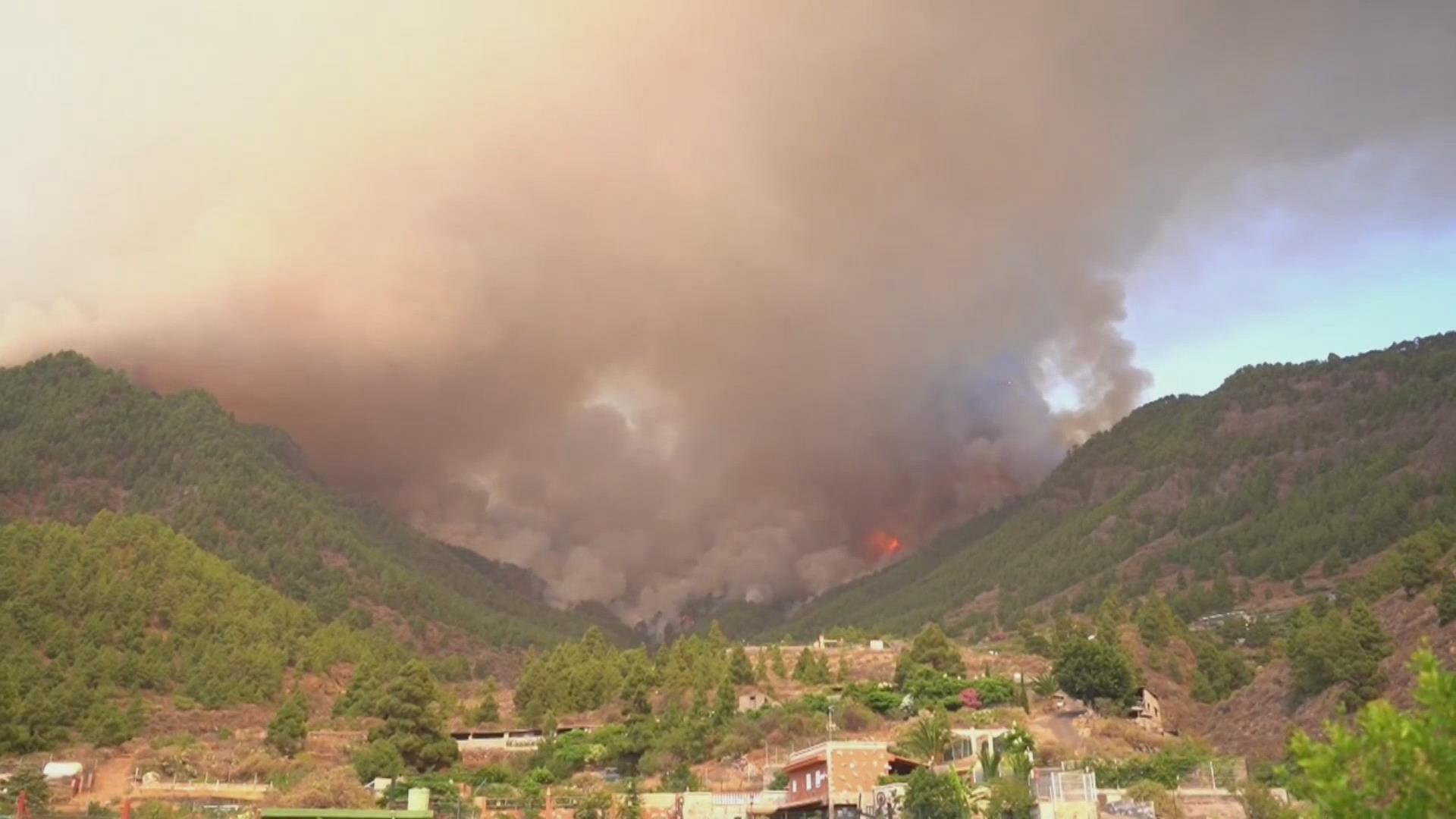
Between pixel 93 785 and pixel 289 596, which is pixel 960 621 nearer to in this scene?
pixel 289 596

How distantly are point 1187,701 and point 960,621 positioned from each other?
9718 centimetres

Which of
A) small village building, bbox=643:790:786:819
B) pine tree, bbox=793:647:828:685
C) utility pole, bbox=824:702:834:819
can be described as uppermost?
pine tree, bbox=793:647:828:685

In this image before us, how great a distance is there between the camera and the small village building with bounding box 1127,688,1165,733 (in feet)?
267

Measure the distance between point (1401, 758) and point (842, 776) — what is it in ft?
136

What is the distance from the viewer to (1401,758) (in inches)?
522

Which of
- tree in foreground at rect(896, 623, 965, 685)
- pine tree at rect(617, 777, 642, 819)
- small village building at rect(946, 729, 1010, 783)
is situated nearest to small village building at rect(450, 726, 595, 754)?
tree in foreground at rect(896, 623, 965, 685)

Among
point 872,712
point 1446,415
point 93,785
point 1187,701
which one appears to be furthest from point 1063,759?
point 1446,415

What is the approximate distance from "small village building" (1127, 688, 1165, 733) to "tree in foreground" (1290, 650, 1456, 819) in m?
70.6

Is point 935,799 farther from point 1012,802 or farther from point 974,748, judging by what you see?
point 974,748

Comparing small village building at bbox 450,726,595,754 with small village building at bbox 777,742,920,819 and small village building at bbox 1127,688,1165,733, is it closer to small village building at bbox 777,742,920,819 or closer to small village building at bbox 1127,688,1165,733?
small village building at bbox 777,742,920,819

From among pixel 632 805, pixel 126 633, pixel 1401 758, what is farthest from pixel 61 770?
pixel 1401 758

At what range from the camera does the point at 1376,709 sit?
13.3 meters

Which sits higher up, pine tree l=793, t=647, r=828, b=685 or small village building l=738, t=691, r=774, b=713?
pine tree l=793, t=647, r=828, b=685

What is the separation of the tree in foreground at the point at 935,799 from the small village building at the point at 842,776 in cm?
496
